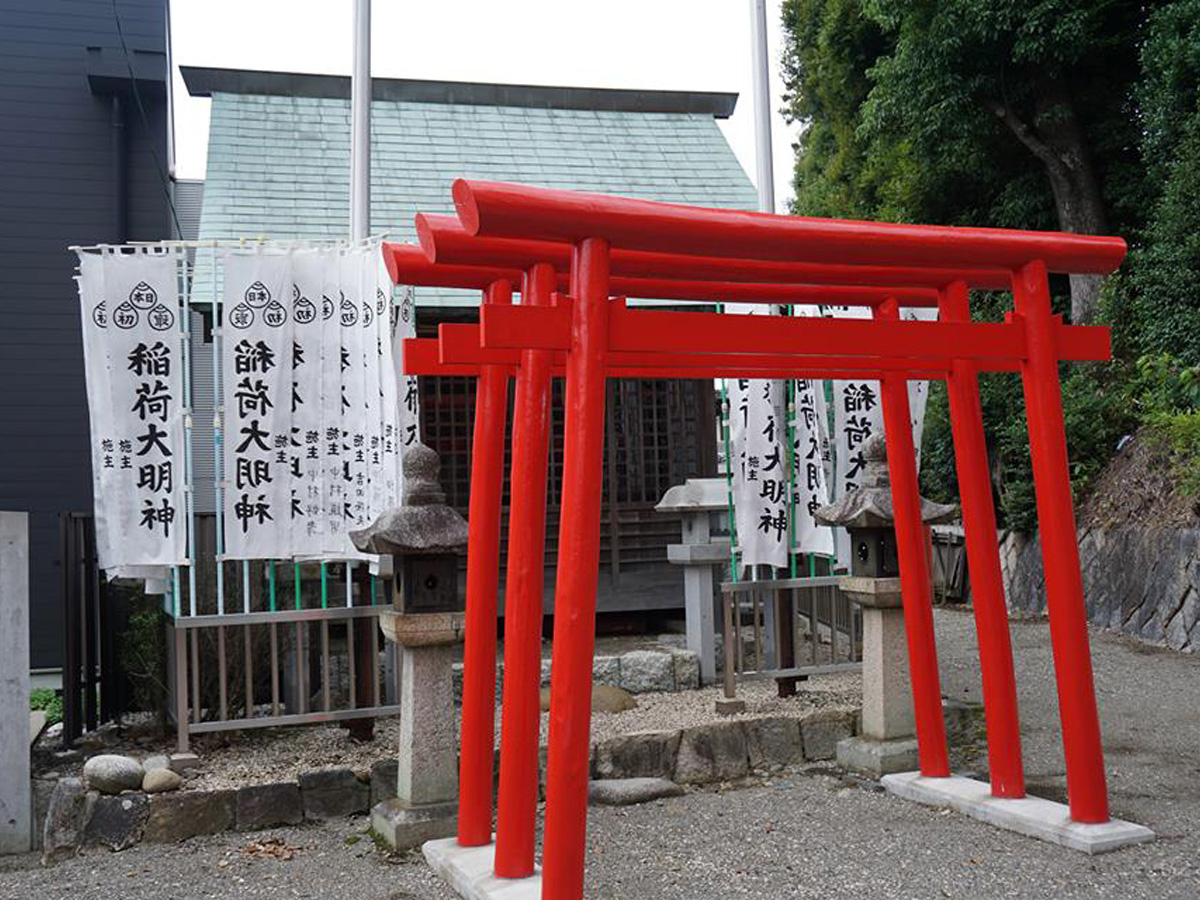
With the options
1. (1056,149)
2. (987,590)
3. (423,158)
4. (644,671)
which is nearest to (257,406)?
(644,671)

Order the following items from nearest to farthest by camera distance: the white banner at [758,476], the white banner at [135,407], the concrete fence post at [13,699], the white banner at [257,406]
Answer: the concrete fence post at [13,699] < the white banner at [135,407] < the white banner at [257,406] < the white banner at [758,476]

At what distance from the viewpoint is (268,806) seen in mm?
6035

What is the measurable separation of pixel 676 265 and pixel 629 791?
3288 millimetres

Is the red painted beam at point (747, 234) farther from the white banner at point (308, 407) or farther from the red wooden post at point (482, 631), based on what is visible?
the white banner at point (308, 407)

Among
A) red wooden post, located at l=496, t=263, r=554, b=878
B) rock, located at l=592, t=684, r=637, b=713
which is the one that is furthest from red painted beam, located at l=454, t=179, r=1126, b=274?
rock, located at l=592, t=684, r=637, b=713

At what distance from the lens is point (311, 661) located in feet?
27.8

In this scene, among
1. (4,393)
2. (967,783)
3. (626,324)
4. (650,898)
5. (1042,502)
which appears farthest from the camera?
(4,393)

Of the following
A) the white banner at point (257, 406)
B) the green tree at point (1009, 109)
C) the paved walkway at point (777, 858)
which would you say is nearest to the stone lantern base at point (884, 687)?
the paved walkway at point (777, 858)

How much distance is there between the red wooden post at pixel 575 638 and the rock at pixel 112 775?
3015mm

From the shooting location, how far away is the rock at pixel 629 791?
6.43m

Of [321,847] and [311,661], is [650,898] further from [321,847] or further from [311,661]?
[311,661]

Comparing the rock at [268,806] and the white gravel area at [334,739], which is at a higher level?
the white gravel area at [334,739]

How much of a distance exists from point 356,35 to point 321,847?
19.6 feet

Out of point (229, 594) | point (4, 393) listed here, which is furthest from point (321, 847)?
point (4, 393)
